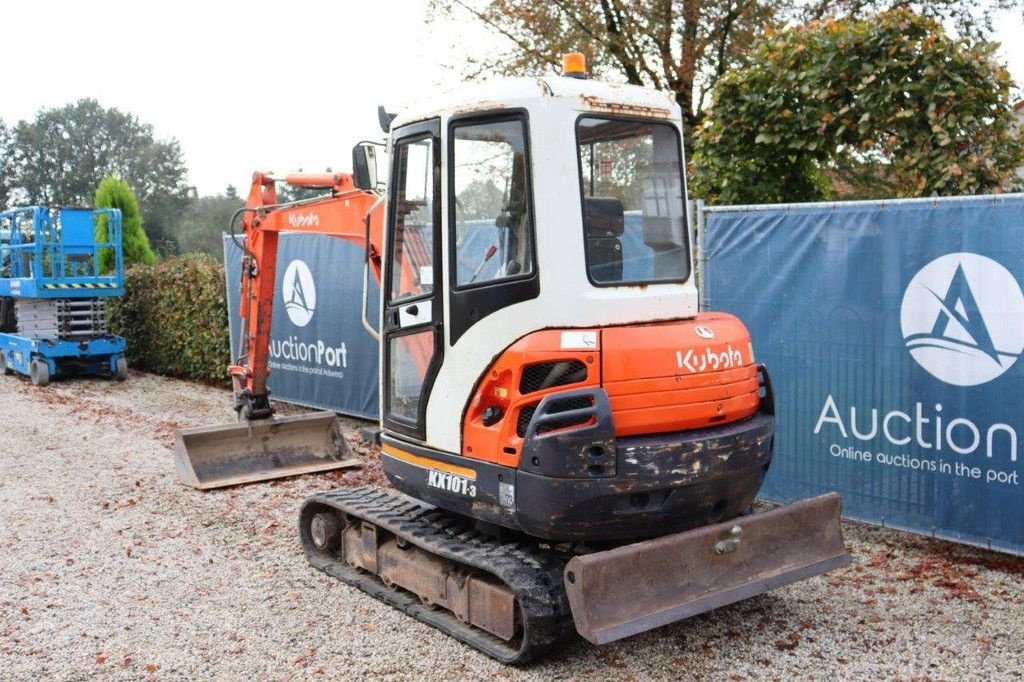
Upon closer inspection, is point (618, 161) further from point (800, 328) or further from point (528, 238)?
point (800, 328)

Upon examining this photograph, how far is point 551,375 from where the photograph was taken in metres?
4.75

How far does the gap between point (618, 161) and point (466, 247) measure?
36.1 inches

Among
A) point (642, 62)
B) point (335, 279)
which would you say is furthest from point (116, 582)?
point (642, 62)

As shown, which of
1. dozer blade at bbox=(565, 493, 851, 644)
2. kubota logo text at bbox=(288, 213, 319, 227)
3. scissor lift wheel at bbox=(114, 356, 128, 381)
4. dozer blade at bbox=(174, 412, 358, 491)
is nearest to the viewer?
dozer blade at bbox=(565, 493, 851, 644)

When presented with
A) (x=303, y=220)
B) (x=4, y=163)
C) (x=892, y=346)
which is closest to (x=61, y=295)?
(x=303, y=220)

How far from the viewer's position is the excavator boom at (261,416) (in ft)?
26.3

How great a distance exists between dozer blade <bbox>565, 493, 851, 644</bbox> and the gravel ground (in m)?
0.35

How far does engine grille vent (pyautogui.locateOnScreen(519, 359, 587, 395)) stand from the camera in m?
4.73

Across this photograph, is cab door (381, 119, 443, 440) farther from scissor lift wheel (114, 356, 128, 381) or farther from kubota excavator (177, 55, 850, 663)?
scissor lift wheel (114, 356, 128, 381)

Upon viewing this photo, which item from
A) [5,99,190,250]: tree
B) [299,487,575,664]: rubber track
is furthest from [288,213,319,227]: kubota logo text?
[5,99,190,250]: tree

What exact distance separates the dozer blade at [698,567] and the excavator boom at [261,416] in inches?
160

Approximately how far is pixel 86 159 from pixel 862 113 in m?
58.1

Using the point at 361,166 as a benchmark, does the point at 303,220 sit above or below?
below

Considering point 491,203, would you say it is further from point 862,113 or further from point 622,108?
point 862,113
